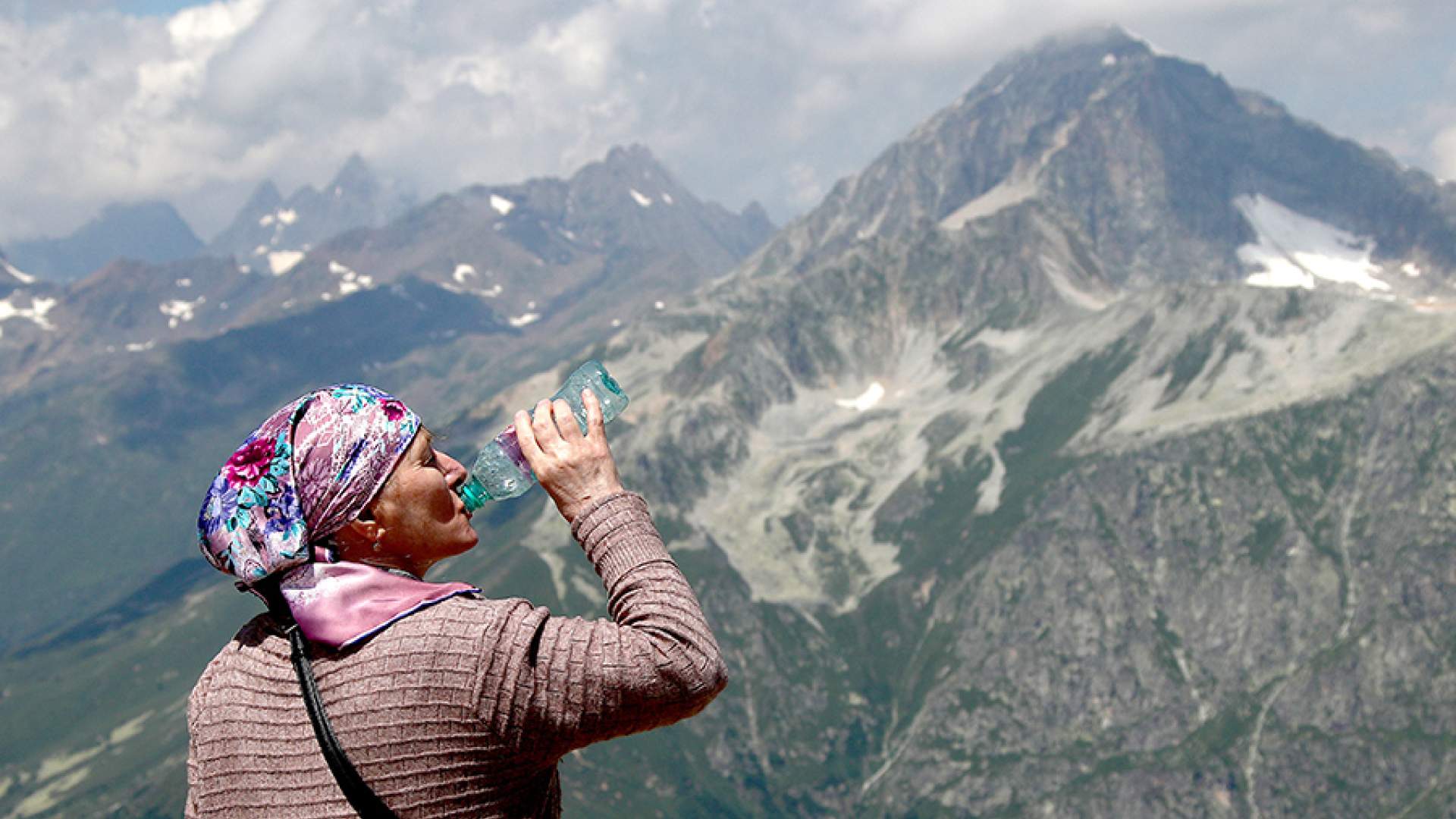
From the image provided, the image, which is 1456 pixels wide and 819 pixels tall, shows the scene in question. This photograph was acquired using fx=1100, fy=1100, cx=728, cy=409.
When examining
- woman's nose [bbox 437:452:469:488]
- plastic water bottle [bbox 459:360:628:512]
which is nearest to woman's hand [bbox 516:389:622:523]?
plastic water bottle [bbox 459:360:628:512]

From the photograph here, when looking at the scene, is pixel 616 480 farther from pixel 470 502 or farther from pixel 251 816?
pixel 251 816

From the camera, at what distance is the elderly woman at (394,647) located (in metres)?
5.15

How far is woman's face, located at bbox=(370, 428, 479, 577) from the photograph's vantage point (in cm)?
577

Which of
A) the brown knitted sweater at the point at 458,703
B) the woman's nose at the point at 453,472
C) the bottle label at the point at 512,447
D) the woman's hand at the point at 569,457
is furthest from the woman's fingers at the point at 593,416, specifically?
the brown knitted sweater at the point at 458,703

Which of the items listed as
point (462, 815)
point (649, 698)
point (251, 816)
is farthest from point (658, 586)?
point (251, 816)

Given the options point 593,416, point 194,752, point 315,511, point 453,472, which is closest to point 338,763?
point 194,752

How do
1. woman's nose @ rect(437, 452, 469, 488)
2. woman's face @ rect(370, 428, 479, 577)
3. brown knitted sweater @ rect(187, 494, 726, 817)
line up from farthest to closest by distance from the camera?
woman's nose @ rect(437, 452, 469, 488), woman's face @ rect(370, 428, 479, 577), brown knitted sweater @ rect(187, 494, 726, 817)

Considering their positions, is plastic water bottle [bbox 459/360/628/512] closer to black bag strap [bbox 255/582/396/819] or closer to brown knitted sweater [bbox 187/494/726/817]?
brown knitted sweater [bbox 187/494/726/817]

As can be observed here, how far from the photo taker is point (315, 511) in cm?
560

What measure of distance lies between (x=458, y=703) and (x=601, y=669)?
→ 671 millimetres

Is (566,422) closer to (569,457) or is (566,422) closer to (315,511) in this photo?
(569,457)

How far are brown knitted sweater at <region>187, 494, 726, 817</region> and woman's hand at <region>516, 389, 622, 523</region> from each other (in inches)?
27.8

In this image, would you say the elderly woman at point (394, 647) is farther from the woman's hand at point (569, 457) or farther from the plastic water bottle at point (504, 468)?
the plastic water bottle at point (504, 468)

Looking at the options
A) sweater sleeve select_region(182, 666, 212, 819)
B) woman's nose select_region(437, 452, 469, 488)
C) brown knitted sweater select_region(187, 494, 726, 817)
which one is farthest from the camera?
woman's nose select_region(437, 452, 469, 488)
